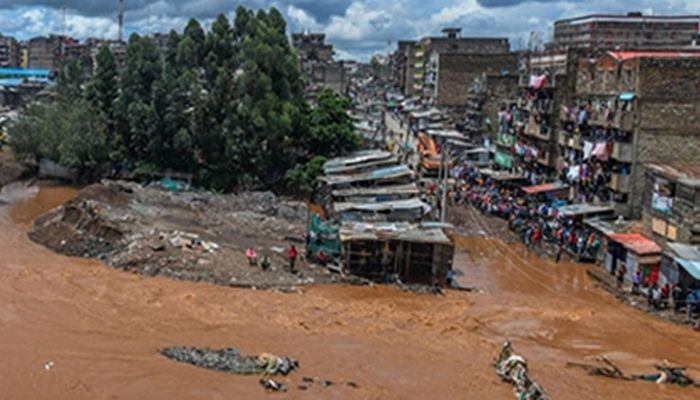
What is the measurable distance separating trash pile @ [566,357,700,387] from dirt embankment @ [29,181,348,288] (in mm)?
11947

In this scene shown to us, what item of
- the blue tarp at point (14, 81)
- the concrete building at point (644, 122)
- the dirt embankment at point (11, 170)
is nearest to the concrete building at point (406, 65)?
the blue tarp at point (14, 81)

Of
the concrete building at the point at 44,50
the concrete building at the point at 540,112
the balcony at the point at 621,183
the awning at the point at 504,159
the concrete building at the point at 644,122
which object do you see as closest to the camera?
the concrete building at the point at 644,122

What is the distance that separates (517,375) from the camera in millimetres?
20953

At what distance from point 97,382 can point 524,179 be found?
40340mm

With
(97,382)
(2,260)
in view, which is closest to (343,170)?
(2,260)

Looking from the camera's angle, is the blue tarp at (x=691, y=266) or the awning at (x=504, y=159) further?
the awning at (x=504, y=159)

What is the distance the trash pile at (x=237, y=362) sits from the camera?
20.7 metres

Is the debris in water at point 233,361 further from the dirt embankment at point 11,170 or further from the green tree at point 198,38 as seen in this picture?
the green tree at point 198,38

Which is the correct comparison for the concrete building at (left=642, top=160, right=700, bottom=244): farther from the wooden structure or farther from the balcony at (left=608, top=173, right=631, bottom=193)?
the wooden structure

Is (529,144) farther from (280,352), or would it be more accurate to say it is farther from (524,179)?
(280,352)

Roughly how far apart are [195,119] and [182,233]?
741 inches

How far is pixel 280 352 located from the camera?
22.9 m

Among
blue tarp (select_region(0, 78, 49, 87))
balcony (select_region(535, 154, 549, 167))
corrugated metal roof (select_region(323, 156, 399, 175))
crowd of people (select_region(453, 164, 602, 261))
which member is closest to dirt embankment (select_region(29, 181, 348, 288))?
corrugated metal roof (select_region(323, 156, 399, 175))

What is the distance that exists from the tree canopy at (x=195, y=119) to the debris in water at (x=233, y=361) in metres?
29.7
